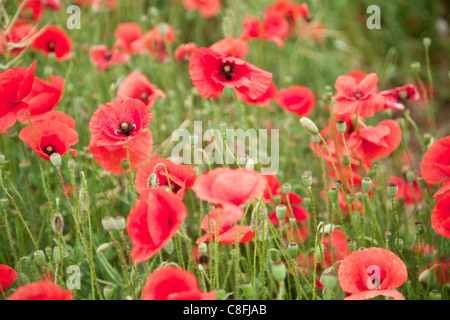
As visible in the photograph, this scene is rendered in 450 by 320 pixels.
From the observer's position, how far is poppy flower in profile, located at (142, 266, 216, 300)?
29.6 inches

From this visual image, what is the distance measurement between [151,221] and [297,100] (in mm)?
895

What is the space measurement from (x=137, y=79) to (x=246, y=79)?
0.48 m

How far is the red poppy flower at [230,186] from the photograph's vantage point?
794mm

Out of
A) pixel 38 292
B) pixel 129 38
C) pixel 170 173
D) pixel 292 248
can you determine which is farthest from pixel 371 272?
pixel 129 38

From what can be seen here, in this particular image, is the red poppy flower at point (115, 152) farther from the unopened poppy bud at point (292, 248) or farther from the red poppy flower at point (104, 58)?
the red poppy flower at point (104, 58)

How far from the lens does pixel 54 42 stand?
1.73 metres

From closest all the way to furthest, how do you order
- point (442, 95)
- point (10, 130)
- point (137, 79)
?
Result: point (137, 79)
point (10, 130)
point (442, 95)

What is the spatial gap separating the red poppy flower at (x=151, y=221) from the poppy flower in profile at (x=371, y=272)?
0.34 m

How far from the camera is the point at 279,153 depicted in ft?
6.22

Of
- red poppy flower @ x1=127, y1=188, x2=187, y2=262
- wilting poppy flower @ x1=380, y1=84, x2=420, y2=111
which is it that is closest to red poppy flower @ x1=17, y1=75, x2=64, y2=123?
red poppy flower @ x1=127, y1=188, x2=187, y2=262

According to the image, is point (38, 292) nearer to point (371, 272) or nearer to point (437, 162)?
point (371, 272)

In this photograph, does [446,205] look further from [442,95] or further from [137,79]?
[442,95]
